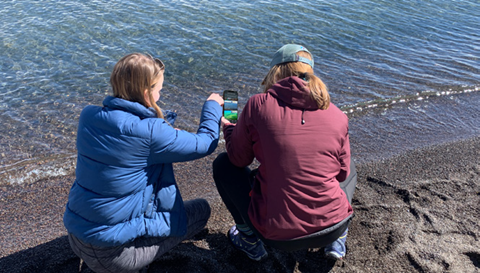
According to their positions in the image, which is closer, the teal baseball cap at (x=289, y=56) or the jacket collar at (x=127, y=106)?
the jacket collar at (x=127, y=106)

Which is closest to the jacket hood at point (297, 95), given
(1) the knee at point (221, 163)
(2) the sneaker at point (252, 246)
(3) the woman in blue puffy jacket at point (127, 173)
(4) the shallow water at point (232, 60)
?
(3) the woman in blue puffy jacket at point (127, 173)

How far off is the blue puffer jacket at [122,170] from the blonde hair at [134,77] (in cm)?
11

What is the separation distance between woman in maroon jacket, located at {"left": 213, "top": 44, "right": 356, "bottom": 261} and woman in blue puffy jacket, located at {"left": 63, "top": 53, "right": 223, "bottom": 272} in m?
0.56

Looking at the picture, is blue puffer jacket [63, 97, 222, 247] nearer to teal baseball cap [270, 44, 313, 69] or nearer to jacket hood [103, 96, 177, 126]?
jacket hood [103, 96, 177, 126]

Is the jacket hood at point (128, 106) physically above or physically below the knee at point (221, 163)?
above

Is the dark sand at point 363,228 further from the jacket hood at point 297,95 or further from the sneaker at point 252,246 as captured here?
the jacket hood at point 297,95

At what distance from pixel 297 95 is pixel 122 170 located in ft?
4.34

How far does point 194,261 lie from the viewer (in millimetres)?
3359

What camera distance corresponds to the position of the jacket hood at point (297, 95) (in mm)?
2518

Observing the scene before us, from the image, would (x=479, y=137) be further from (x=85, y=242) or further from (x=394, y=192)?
(x=85, y=242)

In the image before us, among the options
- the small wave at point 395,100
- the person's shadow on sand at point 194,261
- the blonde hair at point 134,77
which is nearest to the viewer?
the blonde hair at point 134,77

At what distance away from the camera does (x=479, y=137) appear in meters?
6.36

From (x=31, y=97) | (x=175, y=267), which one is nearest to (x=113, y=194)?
(x=175, y=267)

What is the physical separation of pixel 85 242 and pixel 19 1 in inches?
534
